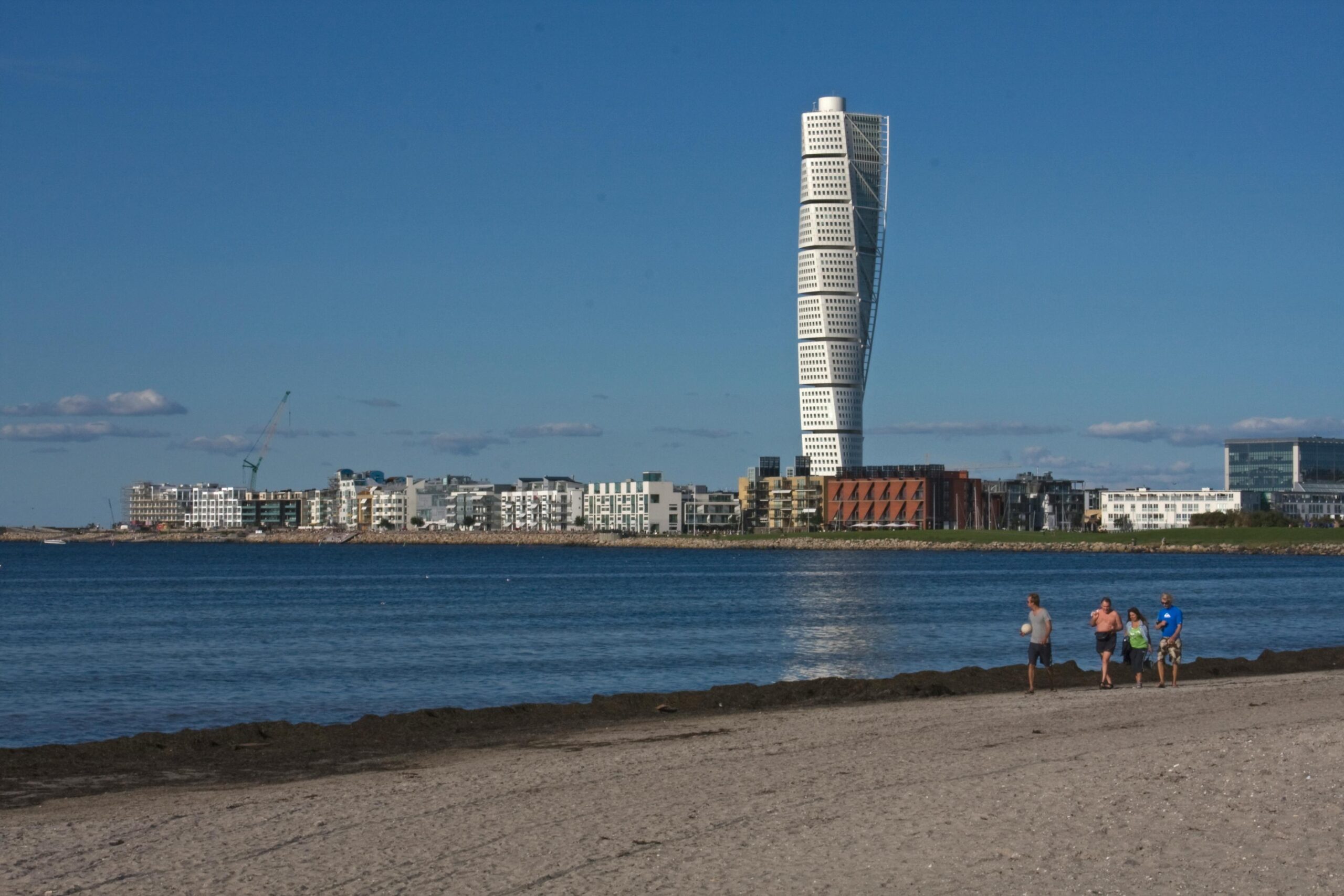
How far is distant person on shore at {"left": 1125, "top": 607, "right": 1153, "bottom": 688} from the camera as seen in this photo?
22.9 m

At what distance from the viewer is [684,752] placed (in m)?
16.5

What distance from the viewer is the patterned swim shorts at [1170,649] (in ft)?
76.5

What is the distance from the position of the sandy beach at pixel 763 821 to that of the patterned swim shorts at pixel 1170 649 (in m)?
5.92

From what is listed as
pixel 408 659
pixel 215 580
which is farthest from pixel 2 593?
pixel 408 659

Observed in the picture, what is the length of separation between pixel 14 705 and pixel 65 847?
52.6 feet

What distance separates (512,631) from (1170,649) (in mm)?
24656

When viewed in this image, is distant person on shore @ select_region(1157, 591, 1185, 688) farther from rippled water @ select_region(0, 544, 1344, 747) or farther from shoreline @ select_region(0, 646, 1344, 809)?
rippled water @ select_region(0, 544, 1344, 747)

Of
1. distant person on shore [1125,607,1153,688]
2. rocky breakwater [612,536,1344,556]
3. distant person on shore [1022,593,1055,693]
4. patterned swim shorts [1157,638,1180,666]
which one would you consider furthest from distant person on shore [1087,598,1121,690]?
rocky breakwater [612,536,1344,556]

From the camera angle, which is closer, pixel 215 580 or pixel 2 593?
pixel 2 593

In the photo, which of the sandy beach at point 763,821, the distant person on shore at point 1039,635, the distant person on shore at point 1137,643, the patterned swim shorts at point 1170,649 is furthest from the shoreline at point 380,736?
the distant person on shore at point 1039,635

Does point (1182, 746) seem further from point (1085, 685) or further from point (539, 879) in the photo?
point (1085, 685)

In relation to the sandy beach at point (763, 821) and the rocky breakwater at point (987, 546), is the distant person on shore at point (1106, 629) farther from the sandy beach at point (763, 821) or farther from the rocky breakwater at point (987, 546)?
the rocky breakwater at point (987, 546)

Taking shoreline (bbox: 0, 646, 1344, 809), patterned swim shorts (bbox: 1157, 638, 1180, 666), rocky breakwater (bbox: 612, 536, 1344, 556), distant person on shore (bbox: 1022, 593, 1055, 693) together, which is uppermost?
distant person on shore (bbox: 1022, 593, 1055, 693)

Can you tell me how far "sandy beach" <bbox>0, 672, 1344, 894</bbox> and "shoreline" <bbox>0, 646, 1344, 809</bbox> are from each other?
839mm
